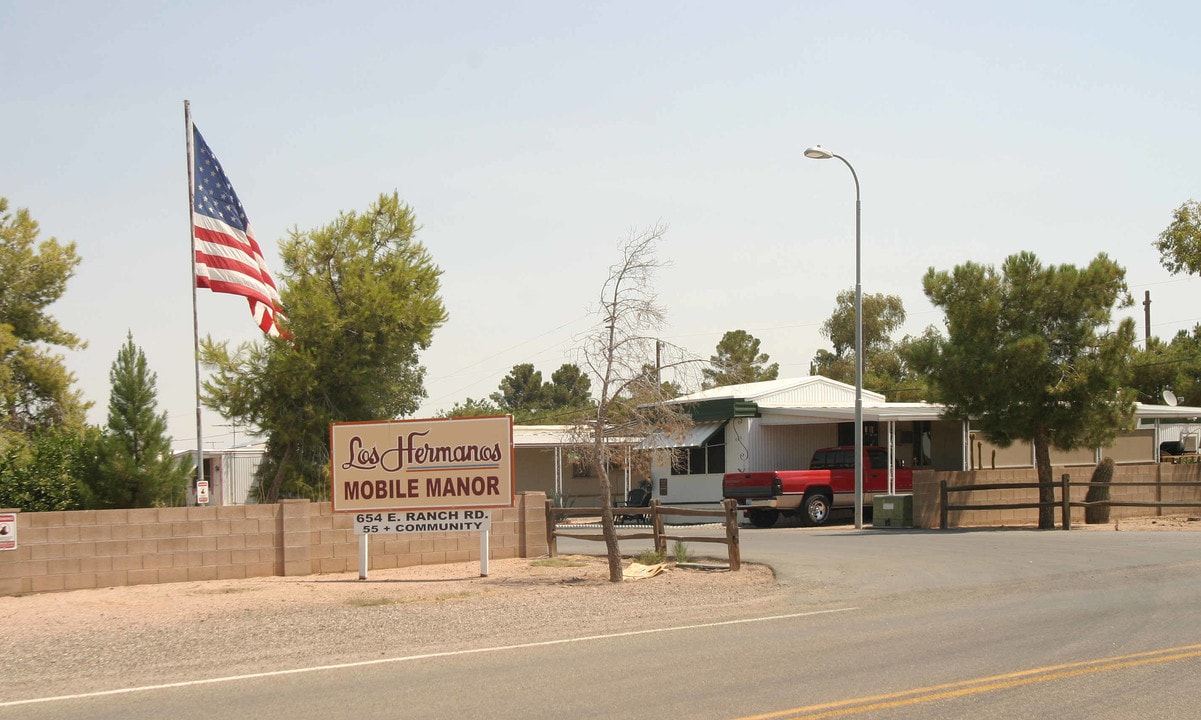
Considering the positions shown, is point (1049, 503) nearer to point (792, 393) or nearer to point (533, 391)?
point (792, 393)

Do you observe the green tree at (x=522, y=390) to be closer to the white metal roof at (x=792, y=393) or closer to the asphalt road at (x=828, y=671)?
the white metal roof at (x=792, y=393)

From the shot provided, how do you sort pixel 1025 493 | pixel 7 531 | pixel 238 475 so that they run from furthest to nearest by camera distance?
pixel 238 475 → pixel 1025 493 → pixel 7 531

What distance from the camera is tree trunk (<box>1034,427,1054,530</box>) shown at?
80.6ft

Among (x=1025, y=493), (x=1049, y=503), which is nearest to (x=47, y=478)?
(x=1049, y=503)

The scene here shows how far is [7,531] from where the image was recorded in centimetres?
1515

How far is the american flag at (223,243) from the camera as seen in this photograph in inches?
961

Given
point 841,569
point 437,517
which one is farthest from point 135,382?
point 841,569

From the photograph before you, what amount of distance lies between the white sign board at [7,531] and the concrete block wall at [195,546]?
96 millimetres

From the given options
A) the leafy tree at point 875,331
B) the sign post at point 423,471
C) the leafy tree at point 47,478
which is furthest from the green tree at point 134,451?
the leafy tree at point 875,331

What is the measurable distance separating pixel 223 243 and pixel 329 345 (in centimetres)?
514

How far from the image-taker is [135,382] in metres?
17.7

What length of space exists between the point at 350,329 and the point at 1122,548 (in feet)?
61.8

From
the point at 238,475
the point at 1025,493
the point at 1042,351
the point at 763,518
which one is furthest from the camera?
the point at 238,475

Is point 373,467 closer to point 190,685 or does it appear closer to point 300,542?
point 300,542
